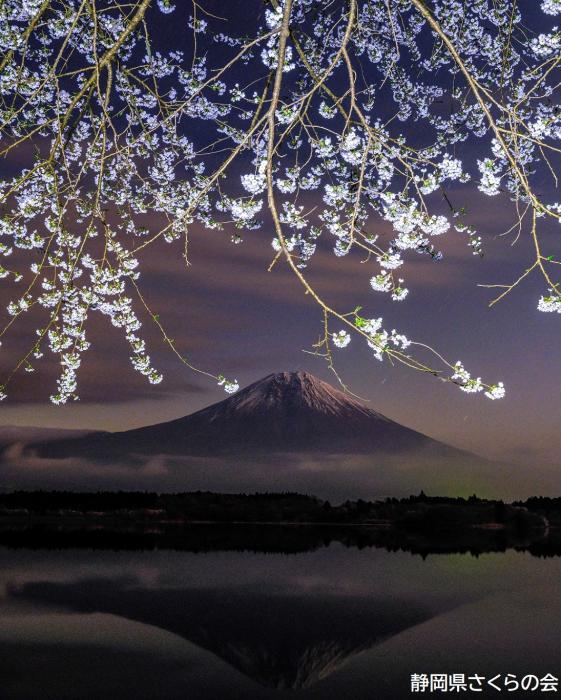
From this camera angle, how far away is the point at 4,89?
18.2ft

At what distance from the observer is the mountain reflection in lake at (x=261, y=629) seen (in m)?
24.4

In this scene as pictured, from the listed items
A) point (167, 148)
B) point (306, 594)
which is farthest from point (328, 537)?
point (167, 148)

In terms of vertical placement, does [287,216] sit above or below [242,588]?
above

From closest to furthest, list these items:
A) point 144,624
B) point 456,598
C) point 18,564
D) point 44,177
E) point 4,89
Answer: point 44,177 < point 4,89 < point 144,624 < point 456,598 < point 18,564

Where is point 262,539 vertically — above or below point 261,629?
below

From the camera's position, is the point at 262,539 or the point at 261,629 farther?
the point at 262,539

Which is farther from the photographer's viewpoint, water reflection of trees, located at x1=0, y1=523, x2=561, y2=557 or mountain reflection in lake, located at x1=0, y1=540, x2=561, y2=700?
water reflection of trees, located at x1=0, y1=523, x2=561, y2=557

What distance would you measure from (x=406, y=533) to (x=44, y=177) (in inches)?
5740

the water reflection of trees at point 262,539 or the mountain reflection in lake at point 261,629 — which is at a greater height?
the mountain reflection in lake at point 261,629

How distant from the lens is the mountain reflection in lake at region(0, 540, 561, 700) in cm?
2438

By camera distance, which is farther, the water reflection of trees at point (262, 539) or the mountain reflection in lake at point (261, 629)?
the water reflection of trees at point (262, 539)

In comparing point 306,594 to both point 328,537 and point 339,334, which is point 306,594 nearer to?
point 339,334

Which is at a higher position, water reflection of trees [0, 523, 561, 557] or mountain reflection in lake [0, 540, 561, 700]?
mountain reflection in lake [0, 540, 561, 700]

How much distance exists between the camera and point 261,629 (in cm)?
4712
